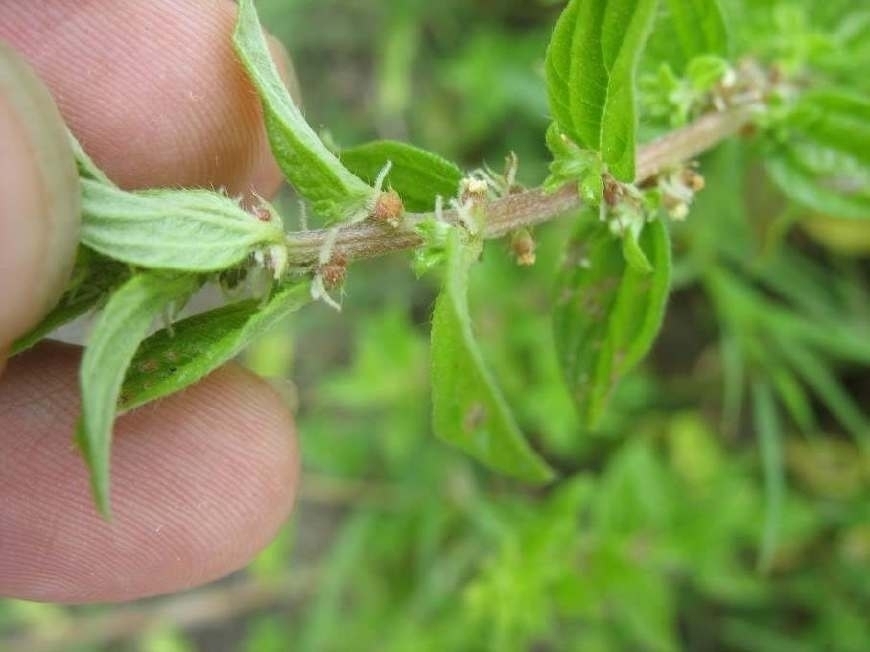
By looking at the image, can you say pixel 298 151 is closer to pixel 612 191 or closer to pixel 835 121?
pixel 612 191

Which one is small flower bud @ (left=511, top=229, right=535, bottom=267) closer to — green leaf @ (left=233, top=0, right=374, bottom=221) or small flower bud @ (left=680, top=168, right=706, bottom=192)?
green leaf @ (left=233, top=0, right=374, bottom=221)

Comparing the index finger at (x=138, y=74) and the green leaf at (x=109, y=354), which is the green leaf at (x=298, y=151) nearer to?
the green leaf at (x=109, y=354)

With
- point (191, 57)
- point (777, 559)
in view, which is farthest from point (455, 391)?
point (777, 559)

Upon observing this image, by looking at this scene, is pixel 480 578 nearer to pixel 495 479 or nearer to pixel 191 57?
pixel 495 479

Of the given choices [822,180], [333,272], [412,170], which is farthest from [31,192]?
[822,180]

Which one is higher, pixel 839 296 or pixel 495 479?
pixel 839 296
